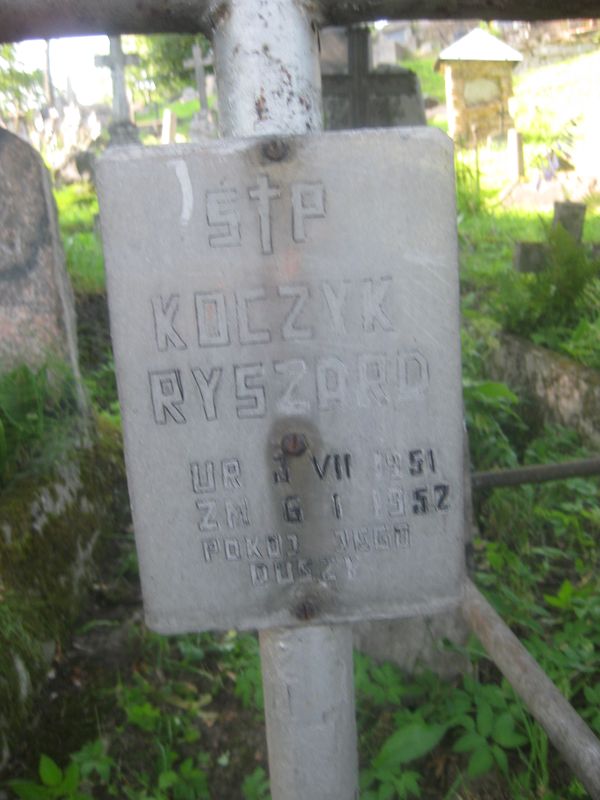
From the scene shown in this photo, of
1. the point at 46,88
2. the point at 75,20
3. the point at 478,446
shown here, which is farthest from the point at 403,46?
the point at 75,20

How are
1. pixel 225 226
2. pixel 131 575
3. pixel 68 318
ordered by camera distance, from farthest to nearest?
pixel 68 318 < pixel 131 575 < pixel 225 226

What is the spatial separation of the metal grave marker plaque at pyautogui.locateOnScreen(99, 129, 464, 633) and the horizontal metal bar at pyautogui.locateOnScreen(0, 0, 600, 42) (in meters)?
0.28

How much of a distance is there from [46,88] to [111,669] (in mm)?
21872

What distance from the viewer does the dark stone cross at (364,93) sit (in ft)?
12.0

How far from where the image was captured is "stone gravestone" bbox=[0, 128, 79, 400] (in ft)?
10.6

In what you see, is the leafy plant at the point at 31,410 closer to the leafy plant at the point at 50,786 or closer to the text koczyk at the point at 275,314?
the leafy plant at the point at 50,786

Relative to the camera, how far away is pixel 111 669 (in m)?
2.66

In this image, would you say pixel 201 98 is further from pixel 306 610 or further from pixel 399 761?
pixel 306 610

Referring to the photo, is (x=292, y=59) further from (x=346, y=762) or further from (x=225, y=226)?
(x=346, y=762)

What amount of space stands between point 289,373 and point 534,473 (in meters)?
1.43

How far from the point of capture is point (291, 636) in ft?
4.35

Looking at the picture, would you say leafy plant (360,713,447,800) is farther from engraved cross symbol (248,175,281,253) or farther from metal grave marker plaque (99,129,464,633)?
engraved cross symbol (248,175,281,253)

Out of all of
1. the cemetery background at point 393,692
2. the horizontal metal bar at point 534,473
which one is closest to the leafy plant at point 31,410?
the cemetery background at point 393,692

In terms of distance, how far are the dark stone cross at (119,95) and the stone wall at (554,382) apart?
692 centimetres
